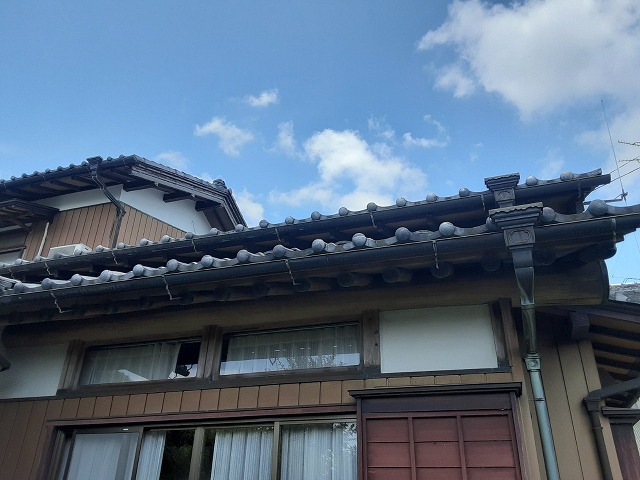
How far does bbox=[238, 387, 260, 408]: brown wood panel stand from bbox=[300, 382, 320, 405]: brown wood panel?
473 millimetres

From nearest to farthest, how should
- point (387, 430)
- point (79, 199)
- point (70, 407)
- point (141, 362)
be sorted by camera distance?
point (387, 430)
point (70, 407)
point (141, 362)
point (79, 199)

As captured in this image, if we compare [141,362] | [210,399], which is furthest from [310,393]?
[141,362]

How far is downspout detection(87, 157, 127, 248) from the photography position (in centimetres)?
915

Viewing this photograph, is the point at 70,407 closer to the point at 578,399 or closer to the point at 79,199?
the point at 578,399

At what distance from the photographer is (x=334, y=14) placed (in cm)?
973

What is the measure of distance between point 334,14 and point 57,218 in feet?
22.1

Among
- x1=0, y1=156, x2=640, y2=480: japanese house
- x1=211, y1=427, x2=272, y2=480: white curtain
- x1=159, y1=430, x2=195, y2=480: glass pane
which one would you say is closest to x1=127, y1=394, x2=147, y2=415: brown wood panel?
x1=0, y1=156, x2=640, y2=480: japanese house

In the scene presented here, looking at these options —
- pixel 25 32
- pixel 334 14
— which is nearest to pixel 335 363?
pixel 334 14

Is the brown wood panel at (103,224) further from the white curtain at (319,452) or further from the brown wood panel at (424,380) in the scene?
the brown wood panel at (424,380)

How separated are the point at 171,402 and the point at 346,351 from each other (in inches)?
75.2

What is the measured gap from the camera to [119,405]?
17.7ft

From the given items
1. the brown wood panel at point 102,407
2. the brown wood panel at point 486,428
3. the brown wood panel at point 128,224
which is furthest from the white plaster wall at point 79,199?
the brown wood panel at point 486,428

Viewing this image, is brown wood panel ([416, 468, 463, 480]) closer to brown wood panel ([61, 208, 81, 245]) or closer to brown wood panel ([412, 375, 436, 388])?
brown wood panel ([412, 375, 436, 388])

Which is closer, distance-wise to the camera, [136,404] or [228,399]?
[228,399]
